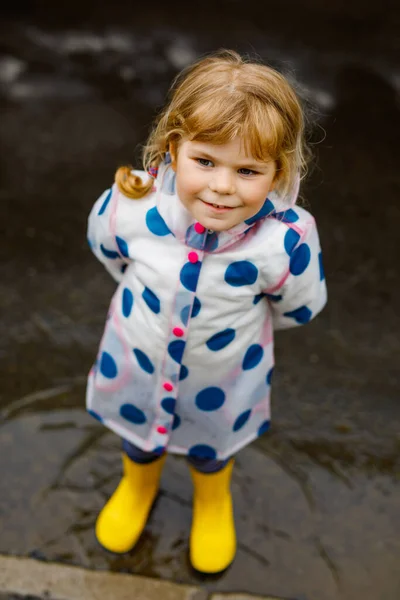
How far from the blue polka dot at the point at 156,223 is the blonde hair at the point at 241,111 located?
A: 17 cm

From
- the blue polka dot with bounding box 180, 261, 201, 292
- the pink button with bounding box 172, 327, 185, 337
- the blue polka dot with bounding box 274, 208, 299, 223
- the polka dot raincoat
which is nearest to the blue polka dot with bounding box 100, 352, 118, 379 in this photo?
the polka dot raincoat

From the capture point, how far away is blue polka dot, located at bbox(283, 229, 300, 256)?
183 centimetres

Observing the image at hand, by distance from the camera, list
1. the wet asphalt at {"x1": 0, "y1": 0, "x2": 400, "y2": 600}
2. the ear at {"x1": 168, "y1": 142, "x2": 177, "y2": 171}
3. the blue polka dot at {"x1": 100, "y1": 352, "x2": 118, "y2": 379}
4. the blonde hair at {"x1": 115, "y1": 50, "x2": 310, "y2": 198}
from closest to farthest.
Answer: the blonde hair at {"x1": 115, "y1": 50, "x2": 310, "y2": 198} < the ear at {"x1": 168, "y1": 142, "x2": 177, "y2": 171} < the blue polka dot at {"x1": 100, "y1": 352, "x2": 118, "y2": 379} < the wet asphalt at {"x1": 0, "y1": 0, "x2": 400, "y2": 600}

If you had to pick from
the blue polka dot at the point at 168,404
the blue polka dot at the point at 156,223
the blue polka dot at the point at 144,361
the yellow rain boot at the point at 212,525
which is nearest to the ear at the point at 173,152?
the blue polka dot at the point at 156,223

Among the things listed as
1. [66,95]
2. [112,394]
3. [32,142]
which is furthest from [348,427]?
[66,95]

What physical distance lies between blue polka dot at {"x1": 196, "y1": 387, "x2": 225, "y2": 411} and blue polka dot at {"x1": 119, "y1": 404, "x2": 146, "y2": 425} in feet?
0.54

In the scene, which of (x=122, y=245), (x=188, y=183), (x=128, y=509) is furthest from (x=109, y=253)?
(x=128, y=509)

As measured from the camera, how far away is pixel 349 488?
2619mm

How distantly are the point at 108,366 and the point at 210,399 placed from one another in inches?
10.6

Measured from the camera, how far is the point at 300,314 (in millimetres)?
2018

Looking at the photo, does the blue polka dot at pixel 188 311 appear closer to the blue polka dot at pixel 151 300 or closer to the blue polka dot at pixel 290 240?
the blue polka dot at pixel 151 300

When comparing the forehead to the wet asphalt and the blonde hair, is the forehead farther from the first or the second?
the wet asphalt

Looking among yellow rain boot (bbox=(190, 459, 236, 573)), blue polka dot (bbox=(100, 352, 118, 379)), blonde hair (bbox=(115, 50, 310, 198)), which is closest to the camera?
blonde hair (bbox=(115, 50, 310, 198))

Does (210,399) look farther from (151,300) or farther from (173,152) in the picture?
(173,152)
